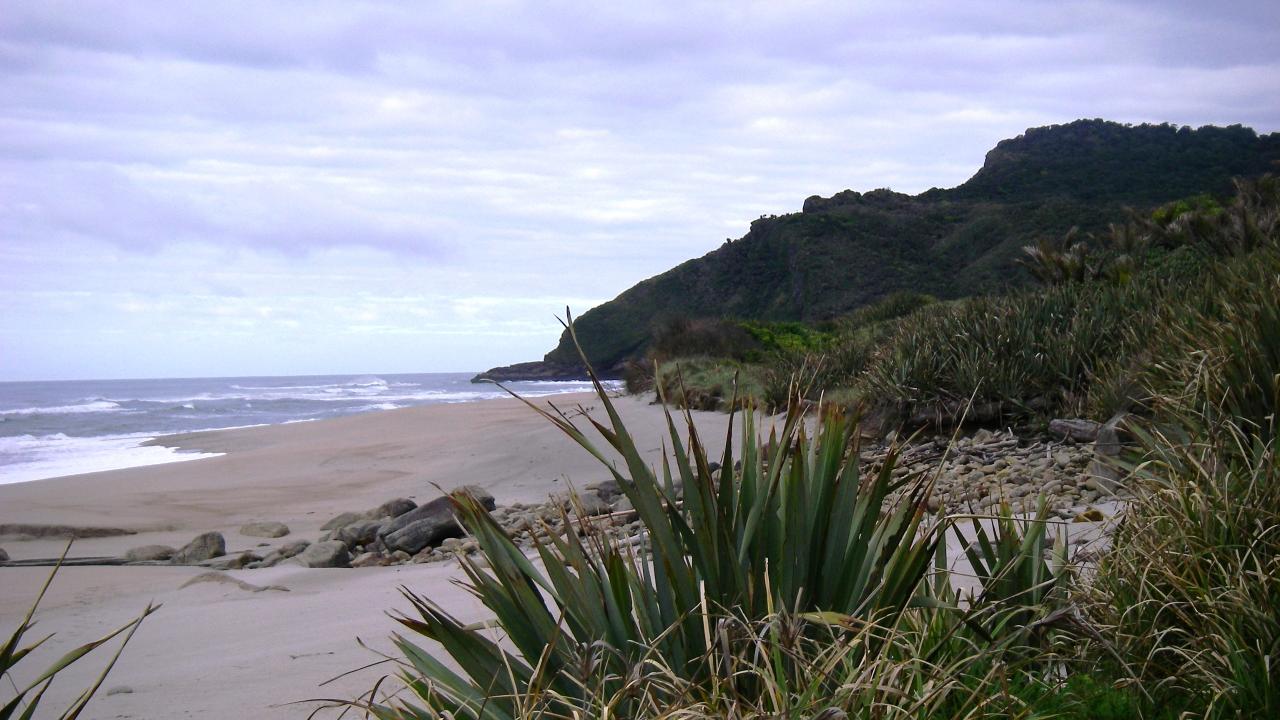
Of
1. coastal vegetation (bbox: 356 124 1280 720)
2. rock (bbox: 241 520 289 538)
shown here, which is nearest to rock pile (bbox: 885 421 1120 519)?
coastal vegetation (bbox: 356 124 1280 720)

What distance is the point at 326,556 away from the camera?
8.00 m

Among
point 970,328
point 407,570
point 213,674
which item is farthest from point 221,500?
point 970,328

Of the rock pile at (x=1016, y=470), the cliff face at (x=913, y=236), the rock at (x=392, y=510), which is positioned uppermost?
the cliff face at (x=913, y=236)

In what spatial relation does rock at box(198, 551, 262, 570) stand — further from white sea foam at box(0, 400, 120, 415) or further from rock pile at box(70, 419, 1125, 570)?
white sea foam at box(0, 400, 120, 415)

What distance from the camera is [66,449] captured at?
22375 mm

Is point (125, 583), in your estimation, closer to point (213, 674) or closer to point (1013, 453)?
point (213, 674)

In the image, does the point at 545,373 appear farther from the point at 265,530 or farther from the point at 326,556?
the point at 326,556

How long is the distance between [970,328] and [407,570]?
7.34m

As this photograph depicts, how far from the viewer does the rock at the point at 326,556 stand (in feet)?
26.0

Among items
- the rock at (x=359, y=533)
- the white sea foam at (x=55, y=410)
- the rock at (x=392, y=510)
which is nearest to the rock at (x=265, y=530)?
the rock at (x=392, y=510)

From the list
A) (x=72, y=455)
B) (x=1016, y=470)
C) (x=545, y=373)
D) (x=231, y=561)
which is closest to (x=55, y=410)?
(x=72, y=455)

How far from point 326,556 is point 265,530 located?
262 centimetres

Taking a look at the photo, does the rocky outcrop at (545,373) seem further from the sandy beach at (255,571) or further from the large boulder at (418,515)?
the large boulder at (418,515)

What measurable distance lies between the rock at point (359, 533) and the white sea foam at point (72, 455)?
10.3m
